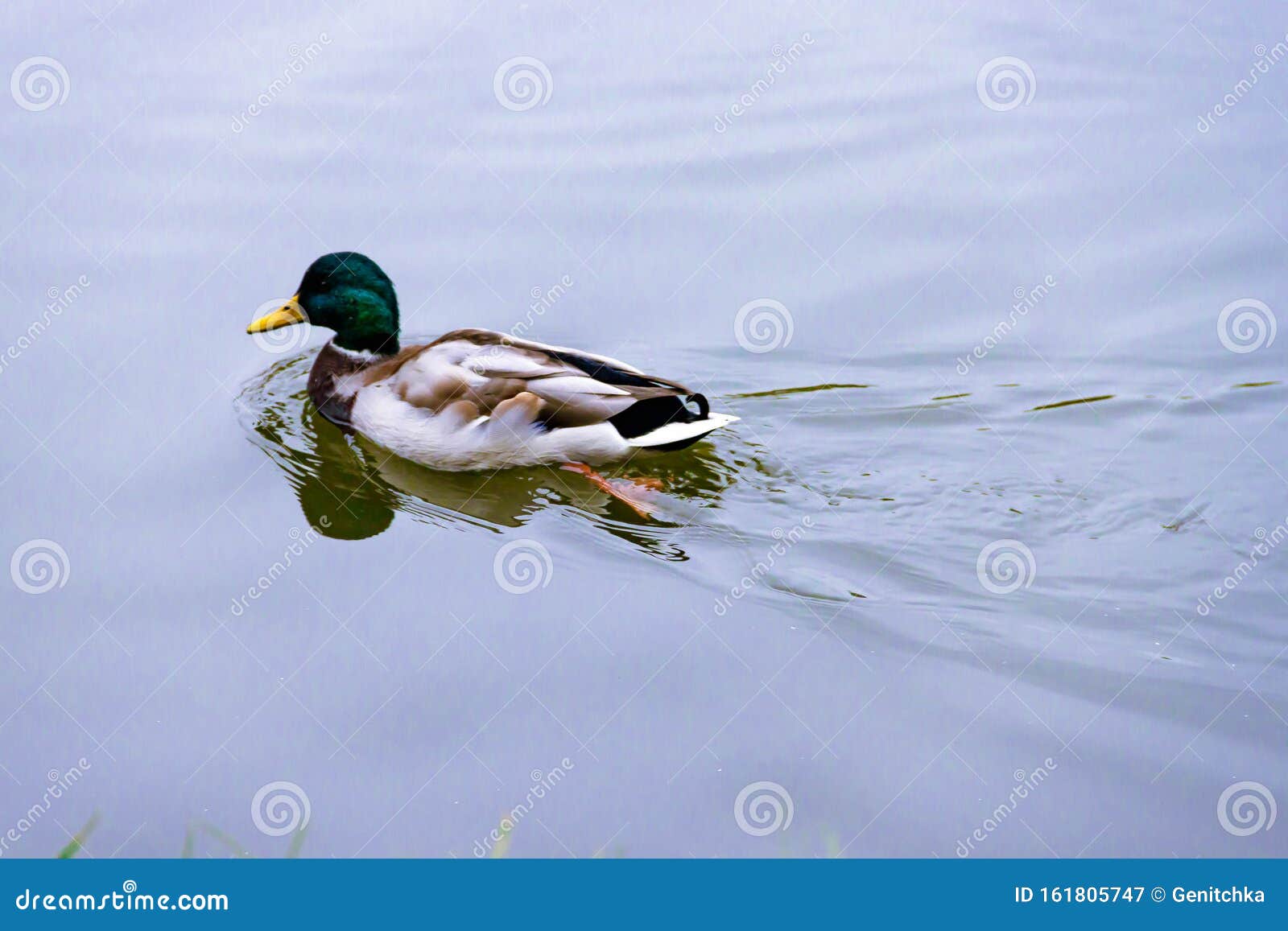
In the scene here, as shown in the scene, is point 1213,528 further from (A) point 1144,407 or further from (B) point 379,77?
(B) point 379,77

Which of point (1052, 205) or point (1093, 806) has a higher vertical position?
point (1052, 205)

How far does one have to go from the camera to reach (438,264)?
29.2 ft

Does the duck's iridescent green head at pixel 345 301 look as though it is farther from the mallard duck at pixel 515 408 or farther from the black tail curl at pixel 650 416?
the black tail curl at pixel 650 416

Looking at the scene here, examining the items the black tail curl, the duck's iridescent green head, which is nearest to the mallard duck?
the black tail curl

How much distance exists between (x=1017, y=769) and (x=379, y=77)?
7.98 meters

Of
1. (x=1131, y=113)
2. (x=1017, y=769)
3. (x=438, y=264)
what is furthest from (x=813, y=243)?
(x=1017, y=769)

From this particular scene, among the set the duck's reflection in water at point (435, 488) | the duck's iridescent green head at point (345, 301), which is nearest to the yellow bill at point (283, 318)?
the duck's iridescent green head at point (345, 301)

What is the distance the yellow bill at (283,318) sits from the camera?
7.66 metres

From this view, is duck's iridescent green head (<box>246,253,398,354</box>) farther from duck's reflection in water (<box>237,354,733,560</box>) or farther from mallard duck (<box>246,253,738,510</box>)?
duck's reflection in water (<box>237,354,733,560</box>)

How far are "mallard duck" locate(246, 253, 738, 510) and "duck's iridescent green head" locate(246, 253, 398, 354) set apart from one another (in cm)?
29

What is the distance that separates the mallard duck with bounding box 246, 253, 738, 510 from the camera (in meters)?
7.17

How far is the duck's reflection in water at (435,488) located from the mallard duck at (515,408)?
110 mm

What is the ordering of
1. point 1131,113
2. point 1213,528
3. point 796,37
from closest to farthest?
point 1213,528
point 1131,113
point 796,37

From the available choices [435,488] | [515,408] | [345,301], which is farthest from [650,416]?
[345,301]
